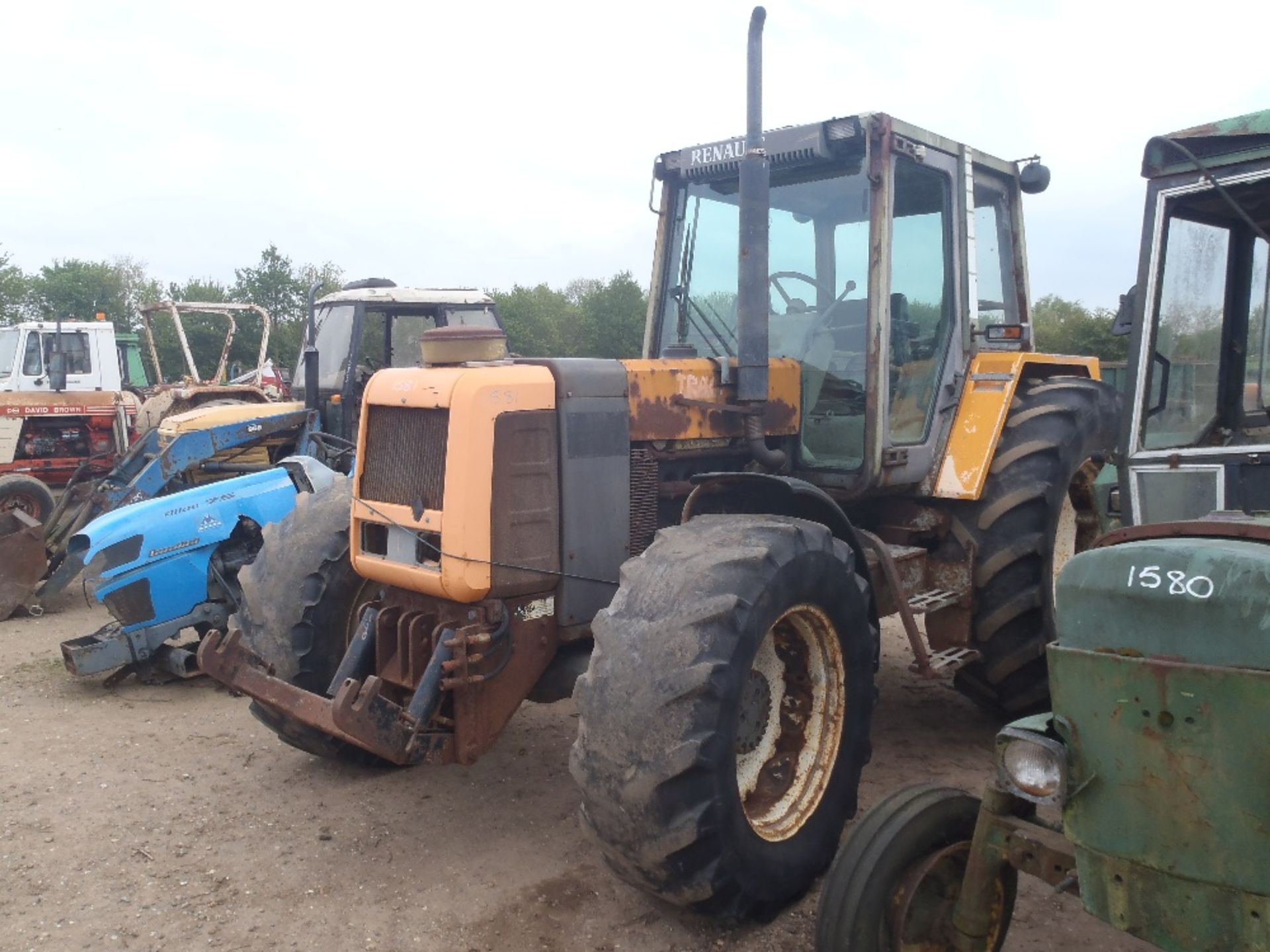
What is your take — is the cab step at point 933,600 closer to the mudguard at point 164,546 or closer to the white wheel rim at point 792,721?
the white wheel rim at point 792,721

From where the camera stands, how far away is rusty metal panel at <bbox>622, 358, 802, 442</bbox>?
4.09 m

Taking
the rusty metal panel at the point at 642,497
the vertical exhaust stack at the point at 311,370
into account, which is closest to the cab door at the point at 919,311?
the rusty metal panel at the point at 642,497

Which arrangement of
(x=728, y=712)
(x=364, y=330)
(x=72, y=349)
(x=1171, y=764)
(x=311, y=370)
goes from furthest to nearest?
(x=72, y=349), (x=364, y=330), (x=311, y=370), (x=728, y=712), (x=1171, y=764)

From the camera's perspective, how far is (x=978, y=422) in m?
4.84

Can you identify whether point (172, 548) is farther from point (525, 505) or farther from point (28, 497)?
point (28, 497)

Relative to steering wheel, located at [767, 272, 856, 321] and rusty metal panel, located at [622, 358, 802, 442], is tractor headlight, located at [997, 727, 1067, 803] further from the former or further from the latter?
steering wheel, located at [767, 272, 856, 321]

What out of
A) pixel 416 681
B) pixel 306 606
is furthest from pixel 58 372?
pixel 416 681

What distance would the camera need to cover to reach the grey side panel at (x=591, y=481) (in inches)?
151

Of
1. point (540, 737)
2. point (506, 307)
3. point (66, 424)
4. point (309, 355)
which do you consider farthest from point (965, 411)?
point (506, 307)

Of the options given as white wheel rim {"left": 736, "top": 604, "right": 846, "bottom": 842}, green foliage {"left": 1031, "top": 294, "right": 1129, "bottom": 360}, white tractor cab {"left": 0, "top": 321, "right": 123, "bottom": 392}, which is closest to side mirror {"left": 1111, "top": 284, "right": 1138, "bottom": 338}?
white wheel rim {"left": 736, "top": 604, "right": 846, "bottom": 842}

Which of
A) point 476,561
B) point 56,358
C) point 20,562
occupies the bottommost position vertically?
point 20,562

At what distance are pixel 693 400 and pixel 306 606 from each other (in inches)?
69.9

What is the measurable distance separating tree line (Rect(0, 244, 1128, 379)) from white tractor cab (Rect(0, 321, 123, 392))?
11.5 m

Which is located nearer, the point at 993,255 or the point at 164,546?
the point at 993,255
